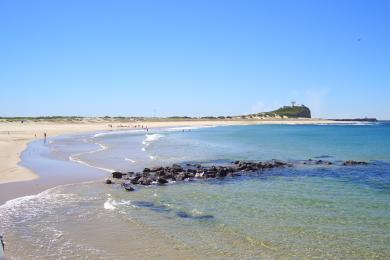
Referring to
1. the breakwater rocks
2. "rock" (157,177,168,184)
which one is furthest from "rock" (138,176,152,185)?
"rock" (157,177,168,184)

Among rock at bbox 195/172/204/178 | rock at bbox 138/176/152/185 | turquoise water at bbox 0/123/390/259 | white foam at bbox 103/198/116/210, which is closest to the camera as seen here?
turquoise water at bbox 0/123/390/259

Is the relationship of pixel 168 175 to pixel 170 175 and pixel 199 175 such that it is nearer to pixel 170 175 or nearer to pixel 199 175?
pixel 170 175

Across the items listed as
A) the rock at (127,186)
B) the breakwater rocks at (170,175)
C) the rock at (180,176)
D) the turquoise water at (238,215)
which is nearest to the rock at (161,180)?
the breakwater rocks at (170,175)

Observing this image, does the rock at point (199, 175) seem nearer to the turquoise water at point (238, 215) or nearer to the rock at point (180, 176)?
the rock at point (180, 176)

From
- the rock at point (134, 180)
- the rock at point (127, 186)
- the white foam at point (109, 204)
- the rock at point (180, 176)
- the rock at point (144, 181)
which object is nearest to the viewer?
the white foam at point (109, 204)

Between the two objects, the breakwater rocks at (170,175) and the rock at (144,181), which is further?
the breakwater rocks at (170,175)

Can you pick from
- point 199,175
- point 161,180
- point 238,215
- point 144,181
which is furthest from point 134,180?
point 238,215

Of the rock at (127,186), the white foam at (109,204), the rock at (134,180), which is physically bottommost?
the white foam at (109,204)

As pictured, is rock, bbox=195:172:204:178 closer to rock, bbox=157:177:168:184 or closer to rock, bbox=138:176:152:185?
rock, bbox=157:177:168:184

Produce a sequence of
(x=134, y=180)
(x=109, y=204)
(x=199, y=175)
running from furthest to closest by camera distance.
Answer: (x=199, y=175)
(x=134, y=180)
(x=109, y=204)

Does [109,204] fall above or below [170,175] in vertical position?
below

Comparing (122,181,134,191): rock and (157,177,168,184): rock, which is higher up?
(157,177,168,184): rock

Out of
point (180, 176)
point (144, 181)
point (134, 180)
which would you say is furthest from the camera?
point (180, 176)

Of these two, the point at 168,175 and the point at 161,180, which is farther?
the point at 168,175
